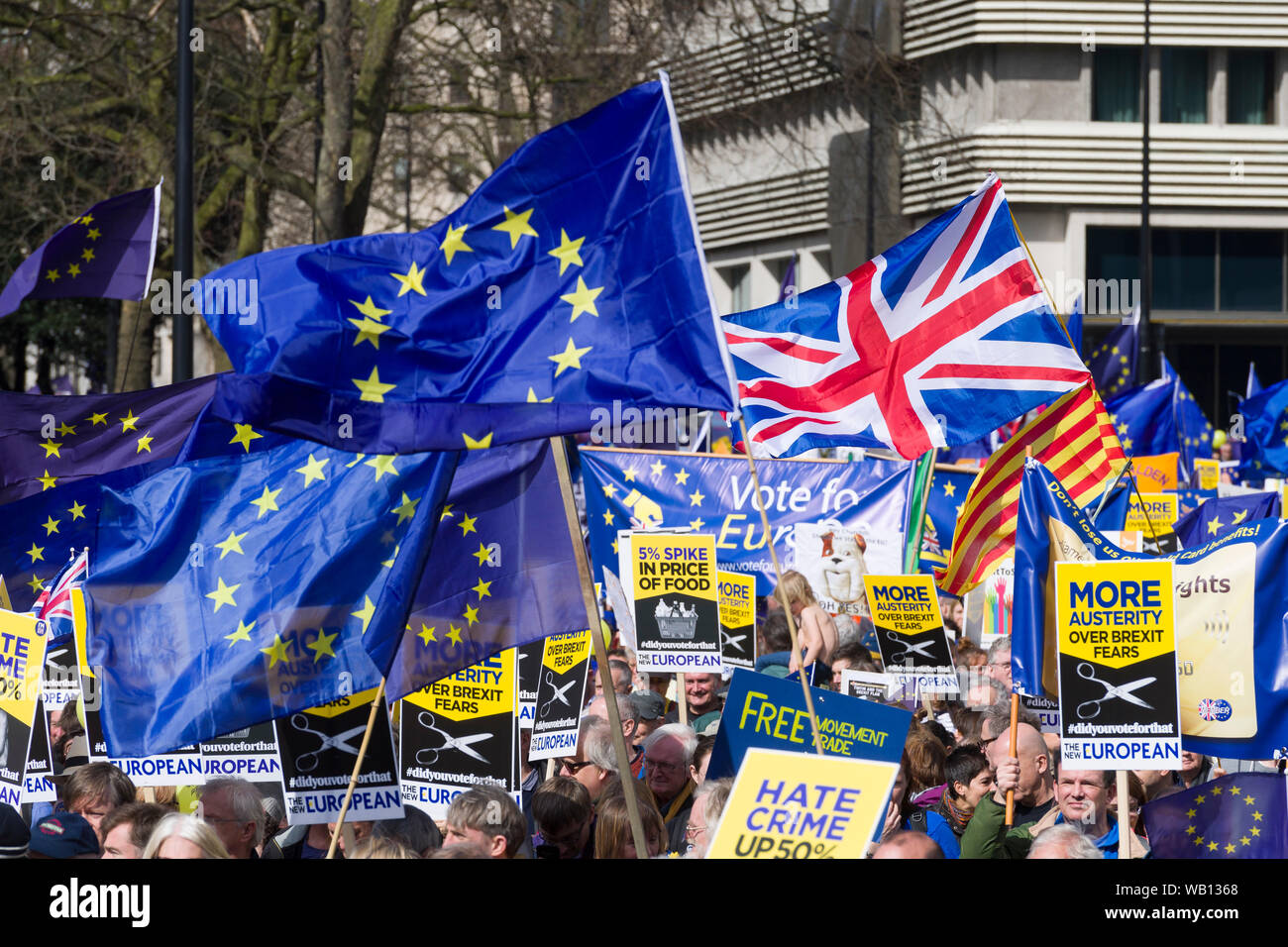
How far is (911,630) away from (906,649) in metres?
0.10

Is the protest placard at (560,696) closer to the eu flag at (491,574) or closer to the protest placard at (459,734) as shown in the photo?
the protest placard at (459,734)

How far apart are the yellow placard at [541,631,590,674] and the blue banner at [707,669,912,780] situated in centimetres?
227

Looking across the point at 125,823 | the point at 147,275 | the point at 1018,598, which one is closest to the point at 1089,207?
the point at 147,275

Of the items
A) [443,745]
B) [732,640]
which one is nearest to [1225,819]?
[443,745]

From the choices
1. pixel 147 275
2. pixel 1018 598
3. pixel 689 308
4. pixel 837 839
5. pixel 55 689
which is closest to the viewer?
pixel 837 839

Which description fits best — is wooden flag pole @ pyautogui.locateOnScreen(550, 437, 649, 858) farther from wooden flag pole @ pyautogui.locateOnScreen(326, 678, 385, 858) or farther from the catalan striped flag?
the catalan striped flag

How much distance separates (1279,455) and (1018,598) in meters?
13.1

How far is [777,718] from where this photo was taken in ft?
18.0

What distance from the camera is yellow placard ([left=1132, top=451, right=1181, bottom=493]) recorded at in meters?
15.0

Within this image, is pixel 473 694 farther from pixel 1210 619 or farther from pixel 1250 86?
pixel 1250 86

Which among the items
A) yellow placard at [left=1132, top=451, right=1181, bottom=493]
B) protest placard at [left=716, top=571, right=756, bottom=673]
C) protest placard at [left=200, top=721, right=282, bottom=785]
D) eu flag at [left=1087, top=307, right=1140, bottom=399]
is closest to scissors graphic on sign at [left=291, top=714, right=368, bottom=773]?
protest placard at [left=200, top=721, right=282, bottom=785]
